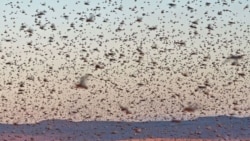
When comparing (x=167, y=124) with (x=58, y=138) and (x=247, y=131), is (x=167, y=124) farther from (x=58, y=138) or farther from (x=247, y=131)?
(x=58, y=138)

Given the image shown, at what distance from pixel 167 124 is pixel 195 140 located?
24.8m

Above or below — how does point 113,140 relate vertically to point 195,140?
below

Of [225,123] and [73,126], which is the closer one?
[73,126]

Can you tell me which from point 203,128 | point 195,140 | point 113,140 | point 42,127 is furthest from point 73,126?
point 195,140

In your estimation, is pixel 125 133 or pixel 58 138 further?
pixel 125 133

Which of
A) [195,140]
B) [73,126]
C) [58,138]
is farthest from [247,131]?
[195,140]

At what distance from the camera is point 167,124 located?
161ft

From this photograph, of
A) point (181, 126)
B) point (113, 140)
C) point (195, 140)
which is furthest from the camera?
point (181, 126)

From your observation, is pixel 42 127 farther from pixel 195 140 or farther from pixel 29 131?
pixel 195 140

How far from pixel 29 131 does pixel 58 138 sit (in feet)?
26.7

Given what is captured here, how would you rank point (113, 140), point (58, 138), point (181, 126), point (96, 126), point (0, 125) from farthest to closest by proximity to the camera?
point (96, 126), point (181, 126), point (0, 125), point (113, 140), point (58, 138)

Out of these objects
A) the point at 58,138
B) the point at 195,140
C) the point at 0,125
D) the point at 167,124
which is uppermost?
the point at 195,140

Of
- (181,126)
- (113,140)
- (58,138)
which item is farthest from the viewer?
(181,126)

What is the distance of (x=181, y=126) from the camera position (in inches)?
1730
